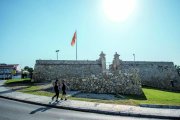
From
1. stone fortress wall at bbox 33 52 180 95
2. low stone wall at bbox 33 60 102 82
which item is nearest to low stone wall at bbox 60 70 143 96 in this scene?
stone fortress wall at bbox 33 52 180 95

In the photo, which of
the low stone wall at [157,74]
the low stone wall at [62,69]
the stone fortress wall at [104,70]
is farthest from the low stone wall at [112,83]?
the low stone wall at [157,74]

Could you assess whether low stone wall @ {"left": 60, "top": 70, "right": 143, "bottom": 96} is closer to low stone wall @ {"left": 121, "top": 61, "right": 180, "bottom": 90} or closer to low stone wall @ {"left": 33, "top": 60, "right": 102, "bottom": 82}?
low stone wall @ {"left": 33, "top": 60, "right": 102, "bottom": 82}

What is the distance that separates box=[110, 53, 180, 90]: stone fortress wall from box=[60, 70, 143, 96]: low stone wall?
12.1 m

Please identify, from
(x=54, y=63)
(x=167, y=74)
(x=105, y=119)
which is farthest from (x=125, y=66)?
(x=105, y=119)

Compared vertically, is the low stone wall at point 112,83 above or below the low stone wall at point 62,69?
below

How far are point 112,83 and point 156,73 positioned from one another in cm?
1650

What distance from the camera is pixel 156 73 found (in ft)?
123

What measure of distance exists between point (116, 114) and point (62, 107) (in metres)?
4.07

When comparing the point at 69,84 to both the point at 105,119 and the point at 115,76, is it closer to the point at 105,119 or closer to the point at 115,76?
the point at 115,76

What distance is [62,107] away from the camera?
51.1 ft

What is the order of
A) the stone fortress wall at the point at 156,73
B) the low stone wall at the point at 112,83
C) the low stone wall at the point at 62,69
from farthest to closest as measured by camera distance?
the stone fortress wall at the point at 156,73 < the low stone wall at the point at 62,69 < the low stone wall at the point at 112,83

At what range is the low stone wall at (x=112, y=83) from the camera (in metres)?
23.5

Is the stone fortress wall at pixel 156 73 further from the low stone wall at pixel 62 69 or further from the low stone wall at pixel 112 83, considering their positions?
the low stone wall at pixel 112 83

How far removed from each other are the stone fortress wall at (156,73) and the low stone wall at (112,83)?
1214 cm
